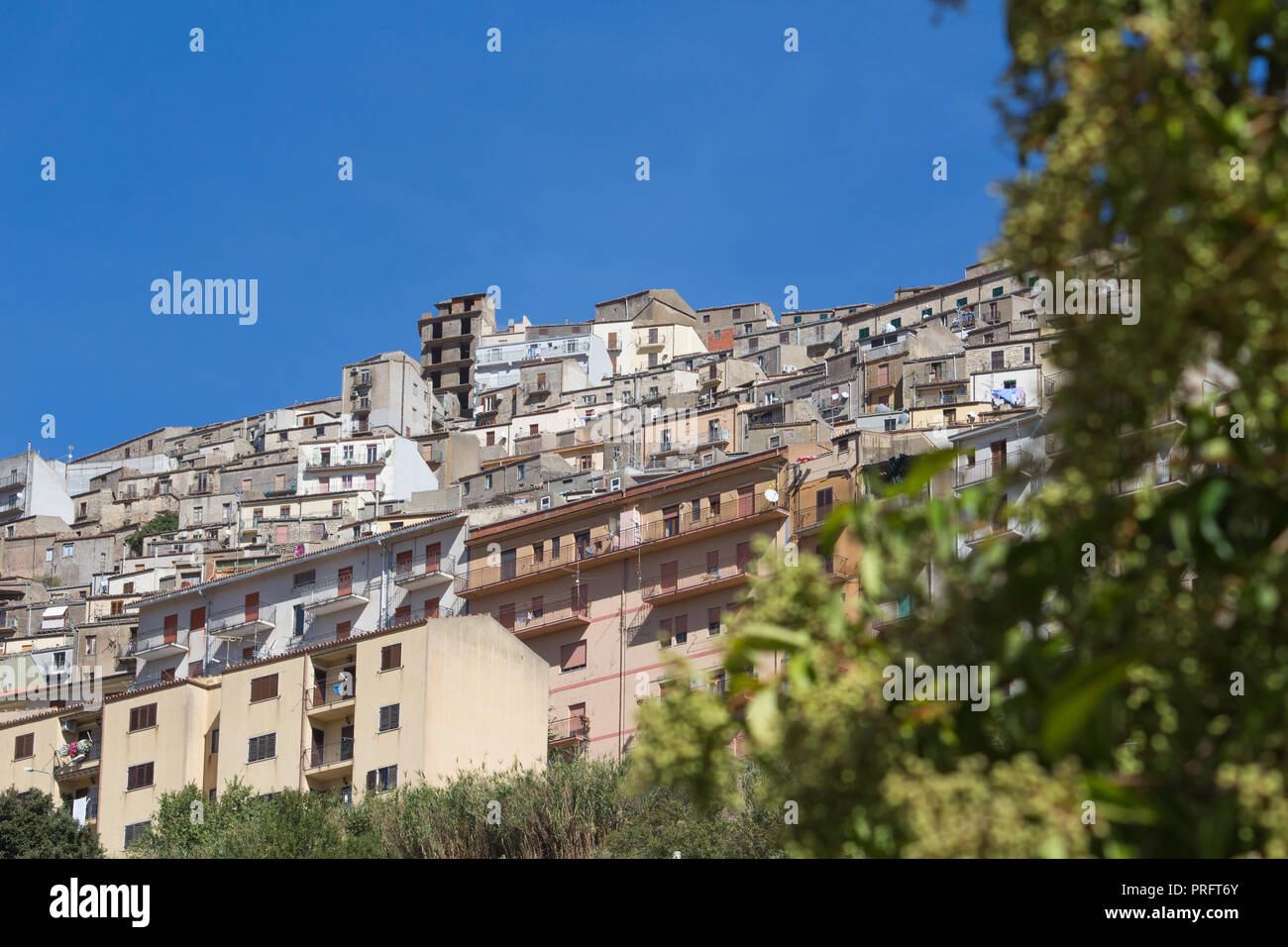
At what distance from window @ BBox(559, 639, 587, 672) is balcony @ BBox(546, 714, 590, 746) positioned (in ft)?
7.97

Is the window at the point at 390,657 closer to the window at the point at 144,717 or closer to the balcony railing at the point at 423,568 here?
the window at the point at 144,717

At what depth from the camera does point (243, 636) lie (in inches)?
3312

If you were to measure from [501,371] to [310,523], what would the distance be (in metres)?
41.1

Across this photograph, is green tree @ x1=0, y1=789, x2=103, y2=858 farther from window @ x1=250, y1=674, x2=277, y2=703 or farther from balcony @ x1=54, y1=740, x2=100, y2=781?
balcony @ x1=54, y1=740, x2=100, y2=781

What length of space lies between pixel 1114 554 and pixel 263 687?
206 feet

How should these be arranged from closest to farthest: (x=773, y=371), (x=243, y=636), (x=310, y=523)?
1. (x=243, y=636)
2. (x=310, y=523)
3. (x=773, y=371)

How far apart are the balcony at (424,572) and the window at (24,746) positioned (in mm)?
16465

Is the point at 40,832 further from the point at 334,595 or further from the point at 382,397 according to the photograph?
the point at 382,397

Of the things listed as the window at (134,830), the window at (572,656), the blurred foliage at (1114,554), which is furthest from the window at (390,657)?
the blurred foliage at (1114,554)

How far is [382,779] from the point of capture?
64.2m

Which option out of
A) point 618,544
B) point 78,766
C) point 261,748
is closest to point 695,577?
point 618,544
